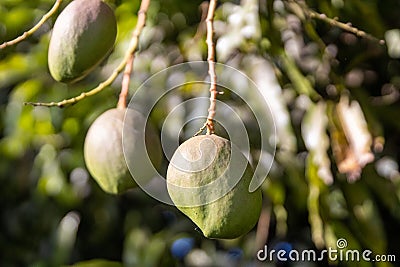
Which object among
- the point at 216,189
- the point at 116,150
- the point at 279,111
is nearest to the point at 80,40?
the point at 116,150

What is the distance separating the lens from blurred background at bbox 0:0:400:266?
1.22 meters

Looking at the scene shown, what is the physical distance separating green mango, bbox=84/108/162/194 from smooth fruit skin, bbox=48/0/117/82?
5 cm

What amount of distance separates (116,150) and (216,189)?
16 cm

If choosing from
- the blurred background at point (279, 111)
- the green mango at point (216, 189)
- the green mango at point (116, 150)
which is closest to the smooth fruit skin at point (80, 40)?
the green mango at point (116, 150)

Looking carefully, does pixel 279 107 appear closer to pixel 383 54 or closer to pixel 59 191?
pixel 383 54

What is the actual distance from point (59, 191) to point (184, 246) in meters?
0.28

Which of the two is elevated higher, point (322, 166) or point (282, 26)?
point (282, 26)

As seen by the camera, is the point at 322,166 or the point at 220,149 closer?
the point at 220,149

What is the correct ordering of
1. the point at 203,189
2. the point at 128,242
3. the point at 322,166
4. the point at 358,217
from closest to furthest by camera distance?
the point at 203,189, the point at 322,166, the point at 358,217, the point at 128,242

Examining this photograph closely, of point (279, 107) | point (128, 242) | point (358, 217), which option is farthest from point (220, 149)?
point (128, 242)

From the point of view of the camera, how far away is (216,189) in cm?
61

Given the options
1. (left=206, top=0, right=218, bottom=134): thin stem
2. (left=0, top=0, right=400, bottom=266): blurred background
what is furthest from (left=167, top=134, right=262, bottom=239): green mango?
(left=0, top=0, right=400, bottom=266): blurred background

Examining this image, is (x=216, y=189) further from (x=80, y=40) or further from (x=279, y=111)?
(x=279, y=111)

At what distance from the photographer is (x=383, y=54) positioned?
1428 millimetres
